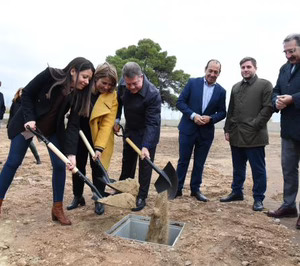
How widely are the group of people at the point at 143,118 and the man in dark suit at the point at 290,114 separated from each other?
1 cm

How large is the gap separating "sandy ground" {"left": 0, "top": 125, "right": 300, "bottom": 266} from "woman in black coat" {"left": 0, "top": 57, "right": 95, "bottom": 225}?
363mm

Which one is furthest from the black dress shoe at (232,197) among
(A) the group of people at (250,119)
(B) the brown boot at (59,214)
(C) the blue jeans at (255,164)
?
(B) the brown boot at (59,214)

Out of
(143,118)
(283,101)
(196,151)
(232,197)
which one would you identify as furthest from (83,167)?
(283,101)

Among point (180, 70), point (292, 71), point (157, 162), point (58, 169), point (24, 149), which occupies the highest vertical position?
point (180, 70)

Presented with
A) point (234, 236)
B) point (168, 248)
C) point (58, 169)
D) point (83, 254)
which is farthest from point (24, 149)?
point (234, 236)

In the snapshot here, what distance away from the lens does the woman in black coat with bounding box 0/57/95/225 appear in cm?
303

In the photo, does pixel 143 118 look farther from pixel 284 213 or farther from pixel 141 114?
pixel 284 213

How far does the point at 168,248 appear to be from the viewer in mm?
2924

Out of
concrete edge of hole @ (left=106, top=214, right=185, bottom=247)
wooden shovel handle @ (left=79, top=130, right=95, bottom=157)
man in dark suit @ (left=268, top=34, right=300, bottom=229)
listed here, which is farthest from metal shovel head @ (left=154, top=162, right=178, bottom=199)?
man in dark suit @ (left=268, top=34, right=300, bottom=229)

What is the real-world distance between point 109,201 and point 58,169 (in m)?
0.68

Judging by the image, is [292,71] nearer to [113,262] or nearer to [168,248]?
[168,248]

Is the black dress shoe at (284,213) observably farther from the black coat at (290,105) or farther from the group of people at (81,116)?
the group of people at (81,116)

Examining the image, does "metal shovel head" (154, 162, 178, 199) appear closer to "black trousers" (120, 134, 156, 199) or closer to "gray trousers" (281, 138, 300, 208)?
"black trousers" (120, 134, 156, 199)

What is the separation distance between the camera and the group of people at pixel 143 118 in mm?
3125
